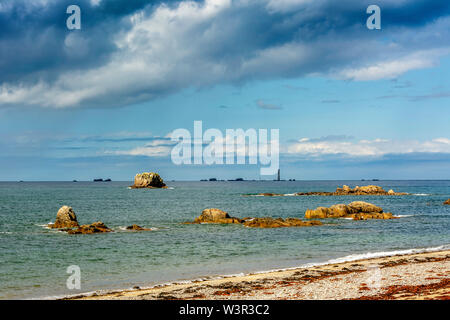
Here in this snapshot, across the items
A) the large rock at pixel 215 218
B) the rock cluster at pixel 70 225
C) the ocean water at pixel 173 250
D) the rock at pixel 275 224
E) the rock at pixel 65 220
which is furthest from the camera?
the large rock at pixel 215 218

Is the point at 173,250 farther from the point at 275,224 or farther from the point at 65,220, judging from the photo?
the point at 65,220

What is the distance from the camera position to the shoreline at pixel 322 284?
675 inches

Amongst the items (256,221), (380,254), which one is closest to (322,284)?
(380,254)

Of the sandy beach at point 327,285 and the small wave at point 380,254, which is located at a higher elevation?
the sandy beach at point 327,285

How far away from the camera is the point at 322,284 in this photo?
65.1ft

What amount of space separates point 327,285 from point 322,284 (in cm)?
40

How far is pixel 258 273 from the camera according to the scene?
24922 millimetres

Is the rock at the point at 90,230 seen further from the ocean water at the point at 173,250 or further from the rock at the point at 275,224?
the rock at the point at 275,224

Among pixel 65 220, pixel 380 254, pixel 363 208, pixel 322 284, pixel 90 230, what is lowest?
pixel 380 254

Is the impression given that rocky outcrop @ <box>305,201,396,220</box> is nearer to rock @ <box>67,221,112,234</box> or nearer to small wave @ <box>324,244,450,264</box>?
small wave @ <box>324,244,450,264</box>

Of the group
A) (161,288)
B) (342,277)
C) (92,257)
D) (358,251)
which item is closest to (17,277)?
(92,257)

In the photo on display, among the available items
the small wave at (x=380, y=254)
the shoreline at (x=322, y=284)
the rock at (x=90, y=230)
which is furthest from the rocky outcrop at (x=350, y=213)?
the shoreline at (x=322, y=284)
